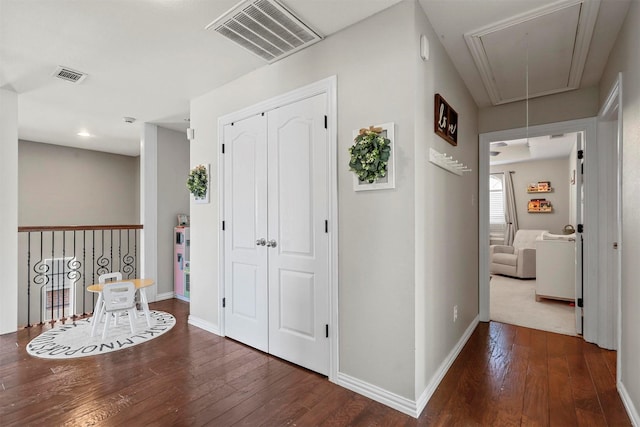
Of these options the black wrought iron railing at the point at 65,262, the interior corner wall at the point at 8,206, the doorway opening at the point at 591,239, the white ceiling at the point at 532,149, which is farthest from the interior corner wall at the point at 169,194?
the white ceiling at the point at 532,149

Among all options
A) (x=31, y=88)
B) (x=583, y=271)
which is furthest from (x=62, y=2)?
(x=583, y=271)

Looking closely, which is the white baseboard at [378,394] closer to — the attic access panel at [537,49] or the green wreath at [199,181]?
the green wreath at [199,181]

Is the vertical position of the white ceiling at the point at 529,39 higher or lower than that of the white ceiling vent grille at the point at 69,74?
lower

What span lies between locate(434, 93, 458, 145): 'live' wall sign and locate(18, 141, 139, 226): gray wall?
667 cm

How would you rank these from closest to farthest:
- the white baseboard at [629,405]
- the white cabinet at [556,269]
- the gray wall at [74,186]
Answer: the white baseboard at [629,405] < the white cabinet at [556,269] < the gray wall at [74,186]

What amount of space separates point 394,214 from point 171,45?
217cm

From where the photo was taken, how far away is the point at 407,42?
1927 mm

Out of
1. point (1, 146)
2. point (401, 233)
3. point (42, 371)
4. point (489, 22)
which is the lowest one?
point (42, 371)

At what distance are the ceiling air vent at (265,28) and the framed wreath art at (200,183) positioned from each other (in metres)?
1.38

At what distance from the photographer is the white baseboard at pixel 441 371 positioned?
6.40 feet

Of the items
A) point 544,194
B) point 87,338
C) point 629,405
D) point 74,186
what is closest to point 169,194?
point 87,338

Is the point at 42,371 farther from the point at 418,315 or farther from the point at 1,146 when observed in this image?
the point at 418,315

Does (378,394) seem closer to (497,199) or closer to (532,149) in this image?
(532,149)

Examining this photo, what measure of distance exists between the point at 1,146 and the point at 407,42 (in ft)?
13.1
